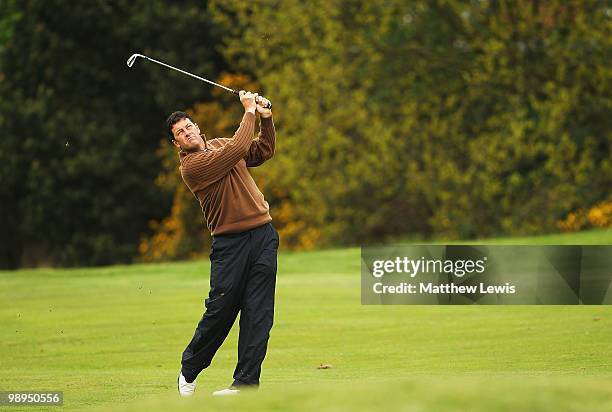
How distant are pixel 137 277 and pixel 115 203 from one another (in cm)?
1439

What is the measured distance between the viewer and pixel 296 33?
30.3 meters

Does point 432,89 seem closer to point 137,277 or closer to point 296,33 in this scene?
point 296,33

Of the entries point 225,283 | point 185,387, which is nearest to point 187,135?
point 225,283

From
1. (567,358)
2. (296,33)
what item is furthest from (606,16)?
(567,358)

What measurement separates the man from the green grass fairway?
475 mm

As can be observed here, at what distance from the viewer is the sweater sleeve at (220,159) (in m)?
8.68

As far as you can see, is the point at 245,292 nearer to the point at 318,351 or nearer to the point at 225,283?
the point at 225,283

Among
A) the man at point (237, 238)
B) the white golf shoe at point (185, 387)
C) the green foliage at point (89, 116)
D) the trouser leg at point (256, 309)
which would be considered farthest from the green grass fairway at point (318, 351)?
the green foliage at point (89, 116)

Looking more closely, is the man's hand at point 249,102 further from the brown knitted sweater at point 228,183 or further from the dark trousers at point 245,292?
the dark trousers at point 245,292

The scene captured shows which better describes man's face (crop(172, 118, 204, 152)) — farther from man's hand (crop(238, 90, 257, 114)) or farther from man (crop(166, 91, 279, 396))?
man's hand (crop(238, 90, 257, 114))

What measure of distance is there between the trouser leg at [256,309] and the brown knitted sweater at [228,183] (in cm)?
15

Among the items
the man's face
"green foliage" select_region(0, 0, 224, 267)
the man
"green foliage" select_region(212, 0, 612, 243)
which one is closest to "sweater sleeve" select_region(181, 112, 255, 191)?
the man

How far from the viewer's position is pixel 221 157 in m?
8.67

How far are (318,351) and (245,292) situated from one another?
4.13 metres
